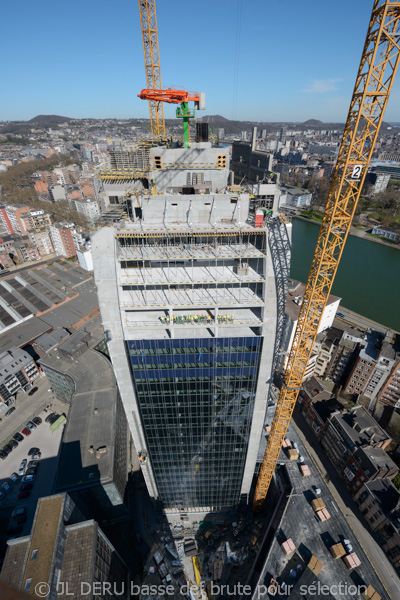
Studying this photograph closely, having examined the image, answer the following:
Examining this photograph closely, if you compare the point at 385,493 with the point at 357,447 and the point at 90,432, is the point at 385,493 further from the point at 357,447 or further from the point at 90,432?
the point at 90,432

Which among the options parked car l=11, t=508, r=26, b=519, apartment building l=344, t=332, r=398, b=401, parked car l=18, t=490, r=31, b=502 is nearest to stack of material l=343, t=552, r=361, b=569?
apartment building l=344, t=332, r=398, b=401

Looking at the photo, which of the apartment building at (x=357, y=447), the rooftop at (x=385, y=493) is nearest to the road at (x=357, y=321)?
the apartment building at (x=357, y=447)

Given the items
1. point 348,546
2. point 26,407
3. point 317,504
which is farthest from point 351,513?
point 26,407

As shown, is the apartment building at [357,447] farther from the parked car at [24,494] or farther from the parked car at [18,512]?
the parked car at [24,494]

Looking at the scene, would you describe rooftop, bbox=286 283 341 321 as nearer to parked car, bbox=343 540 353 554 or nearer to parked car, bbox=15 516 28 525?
parked car, bbox=343 540 353 554

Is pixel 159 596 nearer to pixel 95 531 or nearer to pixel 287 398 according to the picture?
pixel 95 531
